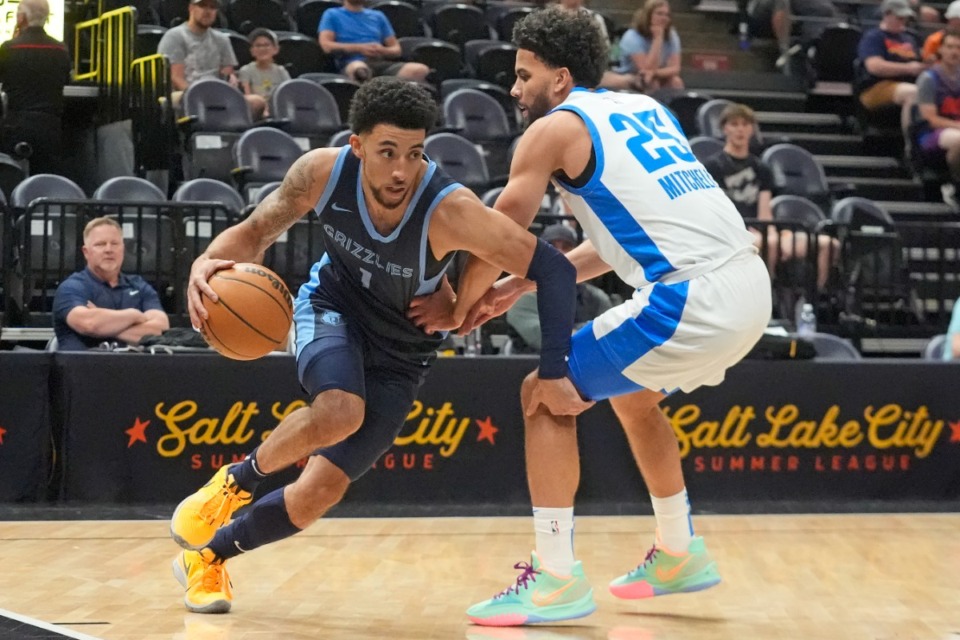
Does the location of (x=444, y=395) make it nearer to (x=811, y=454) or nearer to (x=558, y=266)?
(x=811, y=454)

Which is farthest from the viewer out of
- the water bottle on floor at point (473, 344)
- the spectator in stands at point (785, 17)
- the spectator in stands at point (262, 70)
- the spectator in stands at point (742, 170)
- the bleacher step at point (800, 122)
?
the spectator in stands at point (785, 17)

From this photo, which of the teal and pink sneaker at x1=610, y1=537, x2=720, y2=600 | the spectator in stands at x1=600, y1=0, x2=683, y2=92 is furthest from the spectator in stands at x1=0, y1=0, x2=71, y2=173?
the teal and pink sneaker at x1=610, y1=537, x2=720, y2=600

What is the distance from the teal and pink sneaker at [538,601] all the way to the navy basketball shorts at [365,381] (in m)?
0.63

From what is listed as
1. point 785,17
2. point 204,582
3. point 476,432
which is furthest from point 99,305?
point 785,17

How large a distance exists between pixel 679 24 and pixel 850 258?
6.12 meters

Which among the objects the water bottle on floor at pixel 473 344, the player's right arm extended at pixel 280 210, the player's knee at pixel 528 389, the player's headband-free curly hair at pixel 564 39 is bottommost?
the water bottle on floor at pixel 473 344

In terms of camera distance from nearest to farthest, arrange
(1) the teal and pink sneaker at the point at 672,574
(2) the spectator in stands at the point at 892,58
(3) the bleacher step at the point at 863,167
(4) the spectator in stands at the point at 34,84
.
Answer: (1) the teal and pink sneaker at the point at 672,574 < (4) the spectator in stands at the point at 34,84 < (2) the spectator in stands at the point at 892,58 < (3) the bleacher step at the point at 863,167

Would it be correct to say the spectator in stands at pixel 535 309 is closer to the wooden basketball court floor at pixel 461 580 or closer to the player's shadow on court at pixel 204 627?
the wooden basketball court floor at pixel 461 580

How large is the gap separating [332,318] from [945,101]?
8225 mm

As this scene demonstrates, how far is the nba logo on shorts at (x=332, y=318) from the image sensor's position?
4395mm

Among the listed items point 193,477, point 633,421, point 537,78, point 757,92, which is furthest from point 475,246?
point 757,92

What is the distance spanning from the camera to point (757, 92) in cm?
1354

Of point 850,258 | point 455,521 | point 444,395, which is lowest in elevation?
point 455,521

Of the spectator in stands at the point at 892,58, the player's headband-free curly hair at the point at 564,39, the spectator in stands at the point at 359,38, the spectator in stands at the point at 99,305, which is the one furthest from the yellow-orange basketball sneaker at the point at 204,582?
the spectator in stands at the point at 892,58
